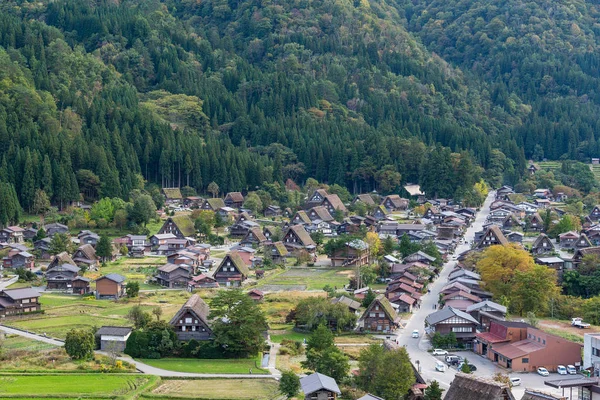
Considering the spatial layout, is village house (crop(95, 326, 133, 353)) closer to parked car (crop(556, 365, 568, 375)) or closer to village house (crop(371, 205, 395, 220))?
parked car (crop(556, 365, 568, 375))

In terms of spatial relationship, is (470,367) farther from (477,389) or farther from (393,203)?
(393,203)

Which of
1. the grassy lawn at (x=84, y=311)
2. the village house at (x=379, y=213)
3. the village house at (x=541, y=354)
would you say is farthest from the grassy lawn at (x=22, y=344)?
the village house at (x=379, y=213)

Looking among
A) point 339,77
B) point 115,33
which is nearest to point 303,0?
point 339,77

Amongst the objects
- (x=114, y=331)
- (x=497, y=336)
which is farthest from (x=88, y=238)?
(x=497, y=336)

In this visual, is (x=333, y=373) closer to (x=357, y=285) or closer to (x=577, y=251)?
(x=357, y=285)

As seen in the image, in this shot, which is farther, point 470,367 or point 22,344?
point 22,344
